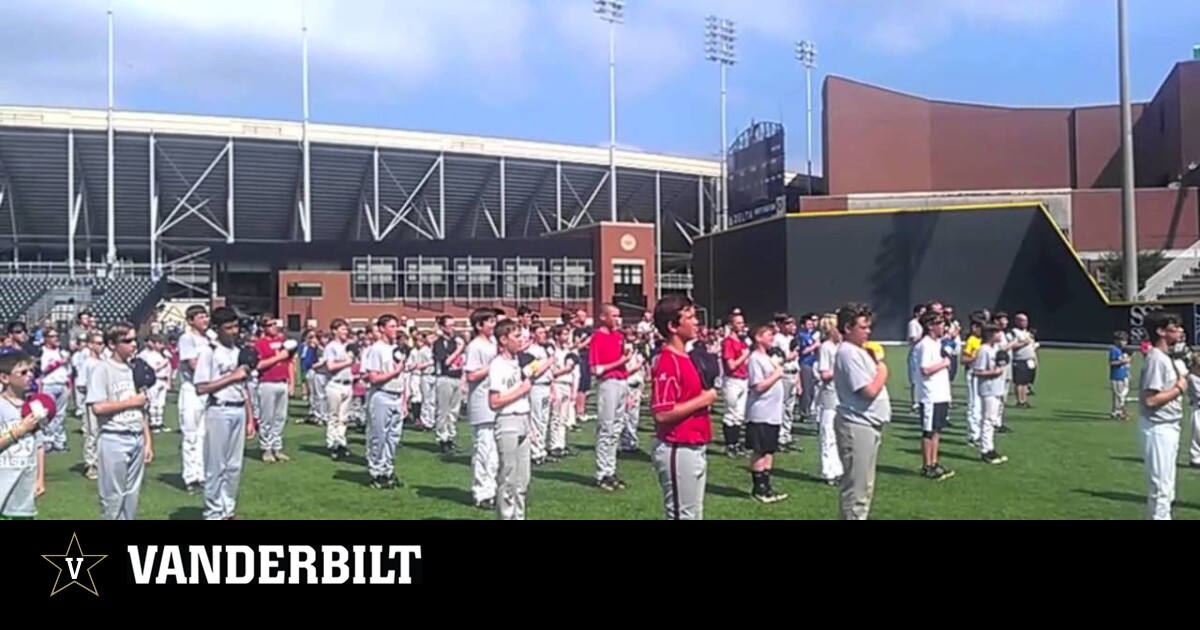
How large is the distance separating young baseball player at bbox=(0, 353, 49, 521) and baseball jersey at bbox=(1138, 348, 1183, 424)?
7112 millimetres

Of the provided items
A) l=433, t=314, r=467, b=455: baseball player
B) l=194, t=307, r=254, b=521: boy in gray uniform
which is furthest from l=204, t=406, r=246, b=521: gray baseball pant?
l=433, t=314, r=467, b=455: baseball player

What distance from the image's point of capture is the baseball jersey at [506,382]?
782 cm

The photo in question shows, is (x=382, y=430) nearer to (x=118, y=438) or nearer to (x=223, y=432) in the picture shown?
(x=223, y=432)

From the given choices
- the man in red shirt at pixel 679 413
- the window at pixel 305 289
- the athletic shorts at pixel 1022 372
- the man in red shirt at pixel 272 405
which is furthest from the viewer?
the window at pixel 305 289

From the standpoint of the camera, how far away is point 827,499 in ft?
30.8

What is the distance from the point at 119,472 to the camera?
257 inches

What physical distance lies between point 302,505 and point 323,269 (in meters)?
40.7

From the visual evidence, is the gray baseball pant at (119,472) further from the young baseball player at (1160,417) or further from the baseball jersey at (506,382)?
the young baseball player at (1160,417)

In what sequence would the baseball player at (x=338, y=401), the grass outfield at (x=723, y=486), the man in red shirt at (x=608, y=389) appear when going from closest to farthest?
1. the grass outfield at (x=723, y=486)
2. the man in red shirt at (x=608, y=389)
3. the baseball player at (x=338, y=401)
